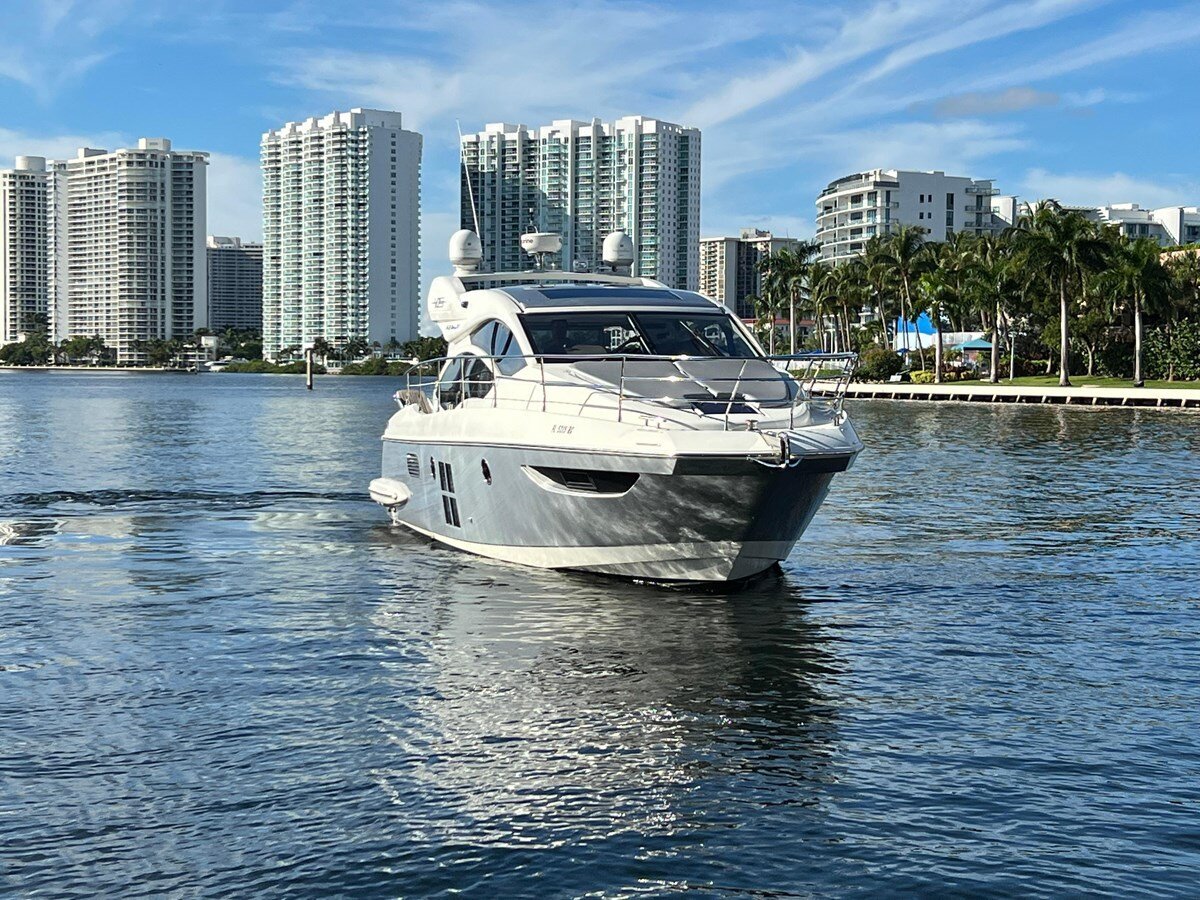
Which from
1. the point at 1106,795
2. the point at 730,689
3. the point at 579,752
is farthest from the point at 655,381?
the point at 1106,795

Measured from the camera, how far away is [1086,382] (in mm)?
85062

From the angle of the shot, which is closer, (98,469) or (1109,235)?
(98,469)

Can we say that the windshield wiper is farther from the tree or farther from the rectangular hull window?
the tree

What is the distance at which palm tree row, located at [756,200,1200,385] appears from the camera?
7812cm

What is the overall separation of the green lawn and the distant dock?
1.55m

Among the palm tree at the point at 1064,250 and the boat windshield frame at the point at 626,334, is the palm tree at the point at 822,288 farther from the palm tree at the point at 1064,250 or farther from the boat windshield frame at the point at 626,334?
the boat windshield frame at the point at 626,334

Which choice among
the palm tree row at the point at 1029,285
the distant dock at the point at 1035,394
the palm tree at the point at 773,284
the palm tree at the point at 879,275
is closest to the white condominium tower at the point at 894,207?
the palm tree at the point at 773,284

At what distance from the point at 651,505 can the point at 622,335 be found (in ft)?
11.1

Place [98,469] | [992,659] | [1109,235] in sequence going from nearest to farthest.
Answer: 1. [992,659]
2. [98,469]
3. [1109,235]

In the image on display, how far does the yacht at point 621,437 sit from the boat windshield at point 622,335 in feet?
0.08

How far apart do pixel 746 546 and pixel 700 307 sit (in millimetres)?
4230

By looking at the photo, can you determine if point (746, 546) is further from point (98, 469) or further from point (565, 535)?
point (98, 469)

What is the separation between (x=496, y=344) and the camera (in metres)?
17.7

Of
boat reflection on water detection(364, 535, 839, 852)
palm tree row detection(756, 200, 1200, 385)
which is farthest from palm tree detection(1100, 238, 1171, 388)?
boat reflection on water detection(364, 535, 839, 852)
